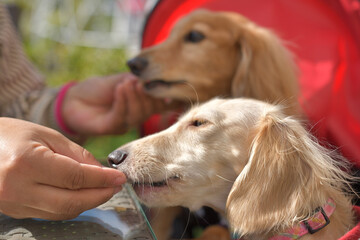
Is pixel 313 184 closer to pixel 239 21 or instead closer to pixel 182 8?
pixel 239 21

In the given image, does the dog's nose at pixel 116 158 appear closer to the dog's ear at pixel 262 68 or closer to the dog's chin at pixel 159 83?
the dog's chin at pixel 159 83

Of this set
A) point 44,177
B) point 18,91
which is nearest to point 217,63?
point 18,91

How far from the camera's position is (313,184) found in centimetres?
139

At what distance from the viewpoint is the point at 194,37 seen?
266 cm

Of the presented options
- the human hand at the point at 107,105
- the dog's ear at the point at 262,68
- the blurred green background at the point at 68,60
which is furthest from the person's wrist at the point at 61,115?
the blurred green background at the point at 68,60

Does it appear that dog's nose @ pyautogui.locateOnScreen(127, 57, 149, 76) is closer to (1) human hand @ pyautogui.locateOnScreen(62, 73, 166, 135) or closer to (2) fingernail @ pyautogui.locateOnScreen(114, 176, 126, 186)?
(1) human hand @ pyautogui.locateOnScreen(62, 73, 166, 135)

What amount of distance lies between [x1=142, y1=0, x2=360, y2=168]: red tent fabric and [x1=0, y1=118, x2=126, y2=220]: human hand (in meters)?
1.34

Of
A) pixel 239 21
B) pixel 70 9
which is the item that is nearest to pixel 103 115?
pixel 239 21

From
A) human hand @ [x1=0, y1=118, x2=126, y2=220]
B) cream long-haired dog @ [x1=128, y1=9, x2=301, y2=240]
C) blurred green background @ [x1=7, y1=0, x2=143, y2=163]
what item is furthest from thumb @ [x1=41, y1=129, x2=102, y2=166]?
blurred green background @ [x1=7, y1=0, x2=143, y2=163]

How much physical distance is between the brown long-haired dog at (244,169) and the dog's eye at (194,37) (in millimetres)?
932

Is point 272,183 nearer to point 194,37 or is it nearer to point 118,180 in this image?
point 118,180

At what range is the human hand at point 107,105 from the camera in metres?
2.56

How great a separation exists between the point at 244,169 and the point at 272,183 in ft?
0.37

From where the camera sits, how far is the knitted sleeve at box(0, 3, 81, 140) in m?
2.46
